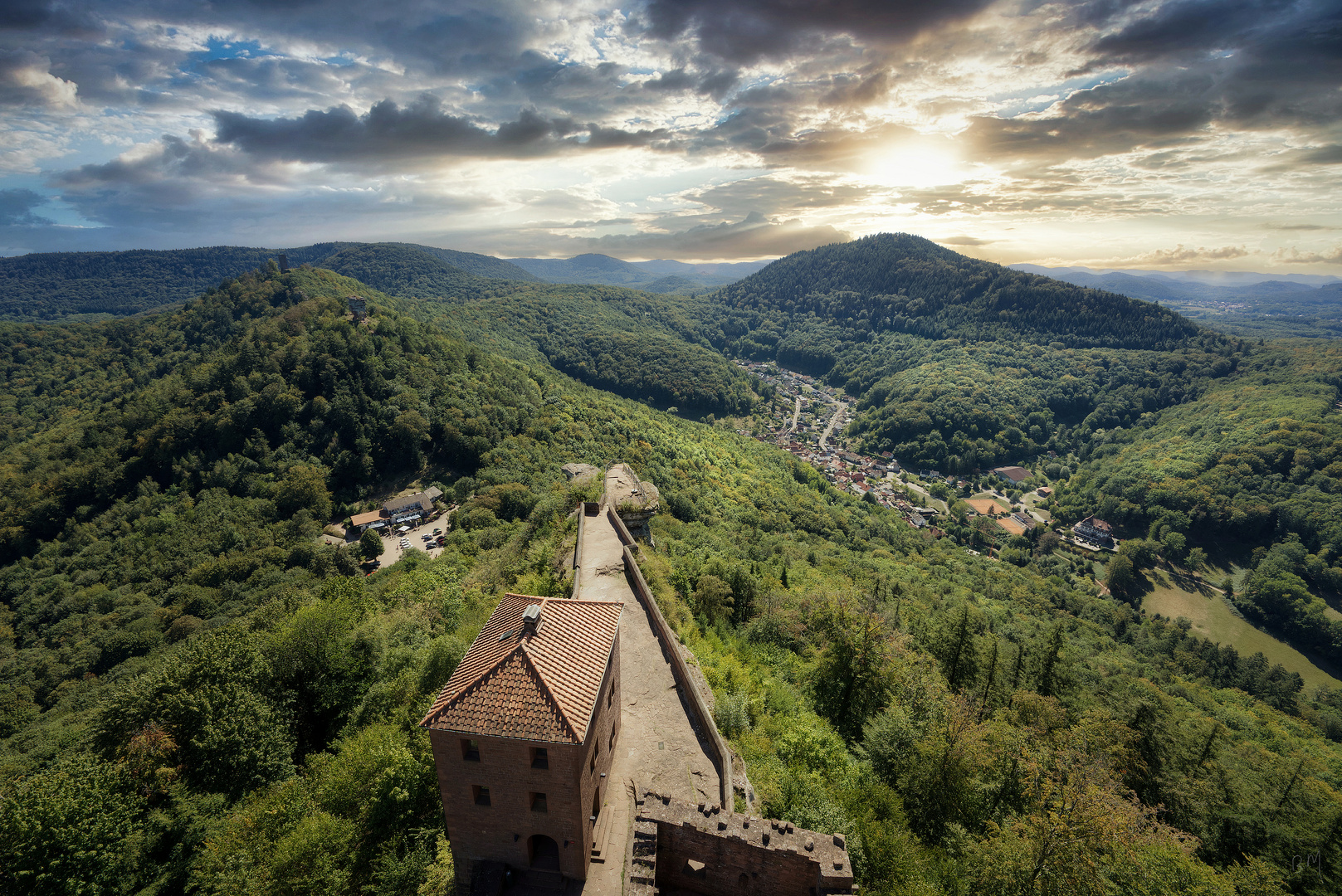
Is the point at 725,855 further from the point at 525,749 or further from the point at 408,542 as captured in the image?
the point at 408,542

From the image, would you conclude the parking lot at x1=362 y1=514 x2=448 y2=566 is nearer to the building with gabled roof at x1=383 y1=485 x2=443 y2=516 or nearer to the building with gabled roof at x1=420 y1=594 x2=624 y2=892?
the building with gabled roof at x1=383 y1=485 x2=443 y2=516

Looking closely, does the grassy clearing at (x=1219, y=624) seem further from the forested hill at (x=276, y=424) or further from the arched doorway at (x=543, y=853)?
the forested hill at (x=276, y=424)

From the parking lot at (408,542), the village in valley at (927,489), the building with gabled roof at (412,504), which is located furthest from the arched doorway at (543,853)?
the village in valley at (927,489)

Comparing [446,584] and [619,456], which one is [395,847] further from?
[619,456]

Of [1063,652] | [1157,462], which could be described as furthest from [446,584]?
[1157,462]

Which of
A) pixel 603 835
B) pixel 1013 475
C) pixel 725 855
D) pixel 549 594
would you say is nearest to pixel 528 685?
pixel 603 835

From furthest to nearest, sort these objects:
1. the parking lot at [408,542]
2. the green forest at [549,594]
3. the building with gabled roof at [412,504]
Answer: the building with gabled roof at [412,504], the parking lot at [408,542], the green forest at [549,594]
